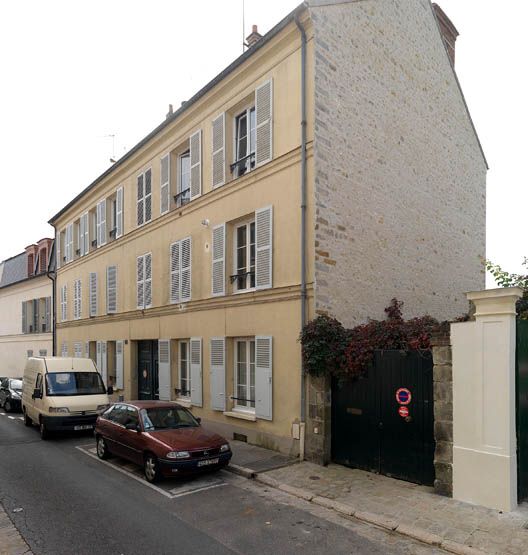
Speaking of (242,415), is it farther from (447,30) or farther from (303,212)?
(447,30)

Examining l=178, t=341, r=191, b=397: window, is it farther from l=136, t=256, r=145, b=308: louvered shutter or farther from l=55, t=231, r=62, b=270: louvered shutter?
l=55, t=231, r=62, b=270: louvered shutter

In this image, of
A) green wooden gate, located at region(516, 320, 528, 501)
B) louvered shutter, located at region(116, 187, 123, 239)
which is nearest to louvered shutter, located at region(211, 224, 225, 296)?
green wooden gate, located at region(516, 320, 528, 501)

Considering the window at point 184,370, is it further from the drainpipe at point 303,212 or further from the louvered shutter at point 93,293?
the louvered shutter at point 93,293

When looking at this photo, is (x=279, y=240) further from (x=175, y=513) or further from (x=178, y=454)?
(x=175, y=513)

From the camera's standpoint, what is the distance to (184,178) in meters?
15.3

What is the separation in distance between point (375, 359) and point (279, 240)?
3.41m

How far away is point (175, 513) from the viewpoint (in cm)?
712

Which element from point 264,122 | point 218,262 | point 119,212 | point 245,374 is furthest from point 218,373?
point 119,212

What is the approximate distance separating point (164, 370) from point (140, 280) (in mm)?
3632

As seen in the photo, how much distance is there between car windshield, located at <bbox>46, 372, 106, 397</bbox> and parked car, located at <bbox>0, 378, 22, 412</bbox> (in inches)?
264

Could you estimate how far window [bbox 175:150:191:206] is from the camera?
1487 centimetres

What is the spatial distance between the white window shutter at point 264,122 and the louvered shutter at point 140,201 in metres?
6.85

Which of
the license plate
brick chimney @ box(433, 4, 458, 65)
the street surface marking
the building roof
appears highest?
brick chimney @ box(433, 4, 458, 65)

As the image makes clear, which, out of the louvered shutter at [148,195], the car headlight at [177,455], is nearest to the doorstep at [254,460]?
the car headlight at [177,455]
